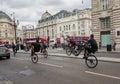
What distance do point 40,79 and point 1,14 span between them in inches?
4765

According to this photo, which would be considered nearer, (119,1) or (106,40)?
(119,1)

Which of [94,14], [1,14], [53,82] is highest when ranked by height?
[1,14]

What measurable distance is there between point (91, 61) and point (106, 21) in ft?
109

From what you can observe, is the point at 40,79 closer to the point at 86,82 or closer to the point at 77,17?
the point at 86,82

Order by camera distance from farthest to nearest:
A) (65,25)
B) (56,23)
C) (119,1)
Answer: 1. (56,23)
2. (65,25)
3. (119,1)

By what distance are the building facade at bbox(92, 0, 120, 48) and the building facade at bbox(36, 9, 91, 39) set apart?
45.5 meters

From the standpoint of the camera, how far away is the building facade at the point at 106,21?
43.6 metres

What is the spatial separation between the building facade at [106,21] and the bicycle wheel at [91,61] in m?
29.5

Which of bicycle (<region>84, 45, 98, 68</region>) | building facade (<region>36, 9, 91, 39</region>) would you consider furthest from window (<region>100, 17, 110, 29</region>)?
building facade (<region>36, 9, 91, 39</region>)

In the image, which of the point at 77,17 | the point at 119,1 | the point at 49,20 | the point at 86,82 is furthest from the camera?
the point at 49,20

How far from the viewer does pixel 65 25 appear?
105875 mm

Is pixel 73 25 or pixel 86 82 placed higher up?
pixel 73 25

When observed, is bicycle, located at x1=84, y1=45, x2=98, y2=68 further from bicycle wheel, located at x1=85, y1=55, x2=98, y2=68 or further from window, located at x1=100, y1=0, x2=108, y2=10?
window, located at x1=100, y1=0, x2=108, y2=10

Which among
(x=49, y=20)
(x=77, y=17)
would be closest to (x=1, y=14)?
(x=49, y=20)
